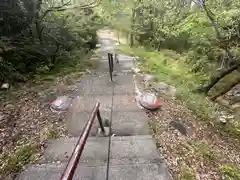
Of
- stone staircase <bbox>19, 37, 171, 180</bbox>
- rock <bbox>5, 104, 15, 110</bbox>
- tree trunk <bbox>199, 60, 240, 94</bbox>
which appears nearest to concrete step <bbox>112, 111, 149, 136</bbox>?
stone staircase <bbox>19, 37, 171, 180</bbox>

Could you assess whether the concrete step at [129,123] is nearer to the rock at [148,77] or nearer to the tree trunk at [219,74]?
the rock at [148,77]

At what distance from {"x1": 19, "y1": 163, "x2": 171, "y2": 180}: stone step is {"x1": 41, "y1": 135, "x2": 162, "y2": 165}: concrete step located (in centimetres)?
11

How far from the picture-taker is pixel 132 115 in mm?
4801

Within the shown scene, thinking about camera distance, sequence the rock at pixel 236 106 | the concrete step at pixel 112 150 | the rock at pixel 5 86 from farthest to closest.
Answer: the rock at pixel 236 106
the rock at pixel 5 86
the concrete step at pixel 112 150

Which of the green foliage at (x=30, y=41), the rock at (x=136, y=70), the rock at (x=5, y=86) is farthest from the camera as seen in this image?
the rock at (x=136, y=70)

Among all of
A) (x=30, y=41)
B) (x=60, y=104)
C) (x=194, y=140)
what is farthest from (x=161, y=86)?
(x=30, y=41)

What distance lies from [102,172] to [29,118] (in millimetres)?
2165

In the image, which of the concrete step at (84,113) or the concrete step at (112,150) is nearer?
the concrete step at (112,150)

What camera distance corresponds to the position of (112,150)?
3.71 meters

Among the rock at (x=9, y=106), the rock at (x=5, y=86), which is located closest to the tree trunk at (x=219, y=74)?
the rock at (x=9, y=106)

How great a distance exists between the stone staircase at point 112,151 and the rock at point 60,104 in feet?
0.93

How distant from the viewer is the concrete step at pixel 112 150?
351cm

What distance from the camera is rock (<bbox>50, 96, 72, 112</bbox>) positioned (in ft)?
16.4

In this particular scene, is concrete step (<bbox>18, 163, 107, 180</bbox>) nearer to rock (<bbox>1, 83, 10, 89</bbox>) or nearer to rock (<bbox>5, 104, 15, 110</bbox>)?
rock (<bbox>5, 104, 15, 110</bbox>)
